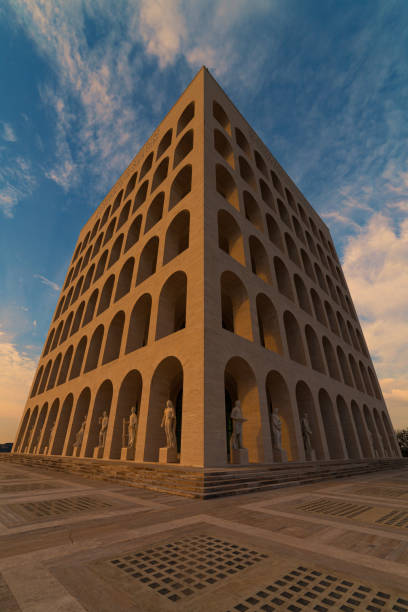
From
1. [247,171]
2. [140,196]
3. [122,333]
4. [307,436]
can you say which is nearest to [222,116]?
[247,171]

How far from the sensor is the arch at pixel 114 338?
62.3 feet

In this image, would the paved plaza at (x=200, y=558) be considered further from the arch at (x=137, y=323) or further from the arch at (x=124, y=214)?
the arch at (x=124, y=214)

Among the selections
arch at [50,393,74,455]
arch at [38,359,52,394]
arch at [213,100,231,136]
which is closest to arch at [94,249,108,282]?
arch at [38,359,52,394]

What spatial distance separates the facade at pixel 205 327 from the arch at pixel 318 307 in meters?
0.12

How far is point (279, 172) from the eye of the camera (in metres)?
28.2

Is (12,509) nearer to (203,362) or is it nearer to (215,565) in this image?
(215,565)

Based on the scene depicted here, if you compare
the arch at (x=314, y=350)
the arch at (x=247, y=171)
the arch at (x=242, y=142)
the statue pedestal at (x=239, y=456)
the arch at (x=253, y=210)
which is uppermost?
the arch at (x=242, y=142)

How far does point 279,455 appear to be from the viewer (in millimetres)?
12945

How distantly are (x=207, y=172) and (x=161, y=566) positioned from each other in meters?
16.6

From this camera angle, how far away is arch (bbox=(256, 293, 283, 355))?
647 inches

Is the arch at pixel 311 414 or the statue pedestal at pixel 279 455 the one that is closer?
the statue pedestal at pixel 279 455

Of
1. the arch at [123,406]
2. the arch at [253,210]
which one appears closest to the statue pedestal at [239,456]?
the arch at [123,406]

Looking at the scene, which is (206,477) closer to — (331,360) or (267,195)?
(331,360)

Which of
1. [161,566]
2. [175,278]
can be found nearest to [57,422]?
[175,278]
